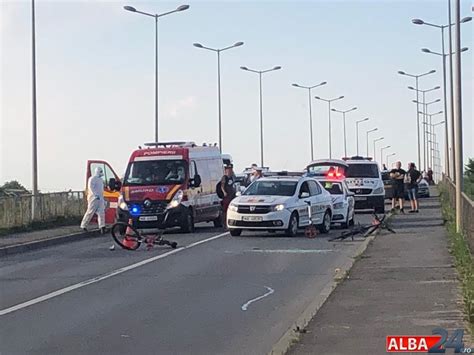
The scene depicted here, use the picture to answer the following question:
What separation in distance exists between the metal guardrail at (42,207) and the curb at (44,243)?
6.61 feet

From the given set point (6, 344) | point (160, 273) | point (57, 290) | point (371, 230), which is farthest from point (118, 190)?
point (6, 344)

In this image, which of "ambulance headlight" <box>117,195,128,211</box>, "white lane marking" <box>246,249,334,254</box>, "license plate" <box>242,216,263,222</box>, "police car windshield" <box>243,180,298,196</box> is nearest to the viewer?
"white lane marking" <box>246,249,334,254</box>

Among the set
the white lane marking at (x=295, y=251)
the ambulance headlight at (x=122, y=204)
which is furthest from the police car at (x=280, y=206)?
the white lane marking at (x=295, y=251)

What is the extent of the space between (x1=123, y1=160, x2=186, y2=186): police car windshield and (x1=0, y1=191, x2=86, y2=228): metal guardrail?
10.5ft

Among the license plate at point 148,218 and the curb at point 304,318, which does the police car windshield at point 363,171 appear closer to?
the license plate at point 148,218

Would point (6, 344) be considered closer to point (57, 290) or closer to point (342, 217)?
point (57, 290)

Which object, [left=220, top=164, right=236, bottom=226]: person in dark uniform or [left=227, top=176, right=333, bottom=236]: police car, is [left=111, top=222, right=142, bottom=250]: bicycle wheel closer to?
[left=227, top=176, right=333, bottom=236]: police car

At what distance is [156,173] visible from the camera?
1153 inches

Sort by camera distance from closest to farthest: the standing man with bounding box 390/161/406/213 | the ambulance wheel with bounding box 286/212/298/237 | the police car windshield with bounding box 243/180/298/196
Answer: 1. the ambulance wheel with bounding box 286/212/298/237
2. the police car windshield with bounding box 243/180/298/196
3. the standing man with bounding box 390/161/406/213

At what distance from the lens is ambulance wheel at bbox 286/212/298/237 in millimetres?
27155

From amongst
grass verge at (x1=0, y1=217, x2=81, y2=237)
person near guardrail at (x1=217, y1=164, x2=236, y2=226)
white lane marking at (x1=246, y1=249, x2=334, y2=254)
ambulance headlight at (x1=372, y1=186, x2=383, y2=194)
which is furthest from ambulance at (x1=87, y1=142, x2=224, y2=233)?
ambulance headlight at (x1=372, y1=186, x2=383, y2=194)

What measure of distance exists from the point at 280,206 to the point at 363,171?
49.0 ft

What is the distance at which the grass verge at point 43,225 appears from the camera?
28781 millimetres

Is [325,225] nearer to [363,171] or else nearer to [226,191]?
[226,191]
